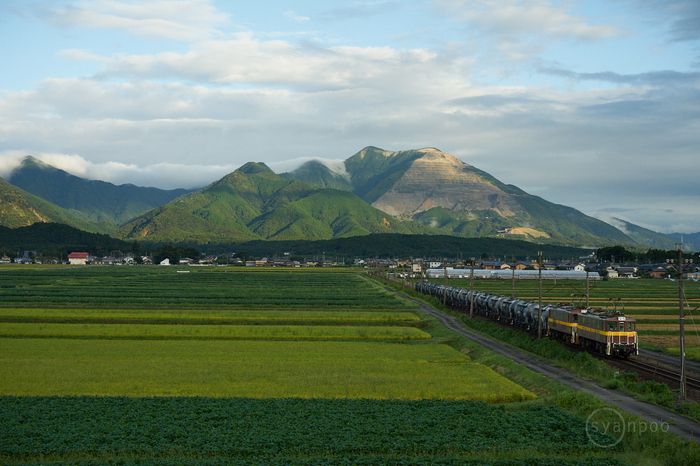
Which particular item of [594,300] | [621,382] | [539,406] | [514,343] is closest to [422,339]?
[514,343]

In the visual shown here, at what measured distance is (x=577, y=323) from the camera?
49.0 metres

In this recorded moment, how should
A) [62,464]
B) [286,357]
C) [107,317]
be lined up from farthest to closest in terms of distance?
1. [107,317]
2. [286,357]
3. [62,464]

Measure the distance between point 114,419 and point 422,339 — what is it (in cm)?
3611

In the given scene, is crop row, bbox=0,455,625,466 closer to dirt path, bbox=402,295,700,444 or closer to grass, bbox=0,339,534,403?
dirt path, bbox=402,295,700,444

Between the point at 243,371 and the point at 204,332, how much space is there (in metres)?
20.9

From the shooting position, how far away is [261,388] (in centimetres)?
2888

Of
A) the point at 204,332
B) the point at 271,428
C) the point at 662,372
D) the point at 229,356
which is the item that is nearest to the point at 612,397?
the point at 662,372

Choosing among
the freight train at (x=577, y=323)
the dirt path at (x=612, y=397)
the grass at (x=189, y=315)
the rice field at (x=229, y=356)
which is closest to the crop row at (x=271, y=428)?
the rice field at (x=229, y=356)

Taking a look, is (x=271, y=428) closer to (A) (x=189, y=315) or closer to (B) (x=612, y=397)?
(B) (x=612, y=397)

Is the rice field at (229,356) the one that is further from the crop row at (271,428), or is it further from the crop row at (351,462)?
the crop row at (351,462)

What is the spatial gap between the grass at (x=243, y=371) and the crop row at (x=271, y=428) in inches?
92.8

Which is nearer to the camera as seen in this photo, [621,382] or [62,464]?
[62,464]

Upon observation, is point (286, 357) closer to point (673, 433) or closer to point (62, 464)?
point (62, 464)

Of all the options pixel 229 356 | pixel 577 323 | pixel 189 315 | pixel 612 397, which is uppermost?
pixel 577 323
